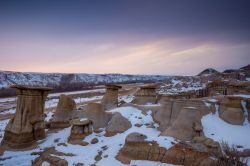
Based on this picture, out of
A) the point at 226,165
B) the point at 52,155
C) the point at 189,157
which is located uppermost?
the point at 226,165

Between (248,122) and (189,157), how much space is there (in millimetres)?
6223

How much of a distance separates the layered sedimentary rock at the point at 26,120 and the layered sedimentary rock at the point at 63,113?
8.82ft

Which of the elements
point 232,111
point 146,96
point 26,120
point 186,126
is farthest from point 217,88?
point 26,120

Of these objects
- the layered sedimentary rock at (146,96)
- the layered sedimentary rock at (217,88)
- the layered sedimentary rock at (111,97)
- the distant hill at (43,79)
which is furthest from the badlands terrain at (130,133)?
the distant hill at (43,79)

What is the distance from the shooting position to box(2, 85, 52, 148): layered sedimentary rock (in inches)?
647

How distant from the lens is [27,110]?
1703cm

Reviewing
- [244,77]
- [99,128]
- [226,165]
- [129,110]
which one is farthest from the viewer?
[244,77]

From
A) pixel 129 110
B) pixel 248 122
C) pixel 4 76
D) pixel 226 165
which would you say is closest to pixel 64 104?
pixel 129 110

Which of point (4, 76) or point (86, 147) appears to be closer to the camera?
point (86, 147)

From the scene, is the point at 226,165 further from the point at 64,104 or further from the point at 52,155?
the point at 64,104

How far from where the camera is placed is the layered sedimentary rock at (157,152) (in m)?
11.8

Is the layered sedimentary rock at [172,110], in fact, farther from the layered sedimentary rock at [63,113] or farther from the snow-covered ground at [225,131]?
the layered sedimentary rock at [63,113]

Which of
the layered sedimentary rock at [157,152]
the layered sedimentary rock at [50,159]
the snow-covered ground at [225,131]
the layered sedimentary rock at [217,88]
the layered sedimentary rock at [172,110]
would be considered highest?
the layered sedimentary rock at [217,88]

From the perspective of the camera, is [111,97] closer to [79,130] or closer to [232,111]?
[79,130]
